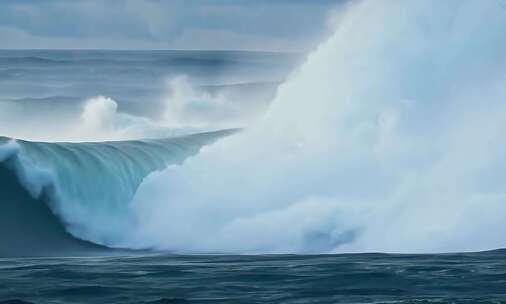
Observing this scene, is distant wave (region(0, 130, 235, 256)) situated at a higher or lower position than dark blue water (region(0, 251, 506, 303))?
higher

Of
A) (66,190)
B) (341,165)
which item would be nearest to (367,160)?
(341,165)

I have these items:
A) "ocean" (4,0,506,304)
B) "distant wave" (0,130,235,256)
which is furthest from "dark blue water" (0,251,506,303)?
"distant wave" (0,130,235,256)

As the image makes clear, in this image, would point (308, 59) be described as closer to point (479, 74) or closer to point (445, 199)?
point (479, 74)

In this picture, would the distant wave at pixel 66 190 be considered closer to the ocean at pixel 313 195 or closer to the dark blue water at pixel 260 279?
the ocean at pixel 313 195

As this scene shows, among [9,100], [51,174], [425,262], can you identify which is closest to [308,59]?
[51,174]

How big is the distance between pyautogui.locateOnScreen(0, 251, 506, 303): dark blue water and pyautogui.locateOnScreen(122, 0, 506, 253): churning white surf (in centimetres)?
166

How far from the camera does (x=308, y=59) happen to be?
27.4 meters

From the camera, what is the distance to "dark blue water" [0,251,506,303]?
1645 centimetres

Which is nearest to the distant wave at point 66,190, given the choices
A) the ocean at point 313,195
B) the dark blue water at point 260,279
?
the ocean at point 313,195

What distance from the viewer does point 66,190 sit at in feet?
78.2

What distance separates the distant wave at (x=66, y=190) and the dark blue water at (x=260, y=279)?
229 cm

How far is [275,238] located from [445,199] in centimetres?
245

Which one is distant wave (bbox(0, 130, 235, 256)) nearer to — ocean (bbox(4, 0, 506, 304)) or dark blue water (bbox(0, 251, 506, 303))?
ocean (bbox(4, 0, 506, 304))

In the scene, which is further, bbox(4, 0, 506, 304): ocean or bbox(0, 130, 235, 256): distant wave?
bbox(0, 130, 235, 256): distant wave
